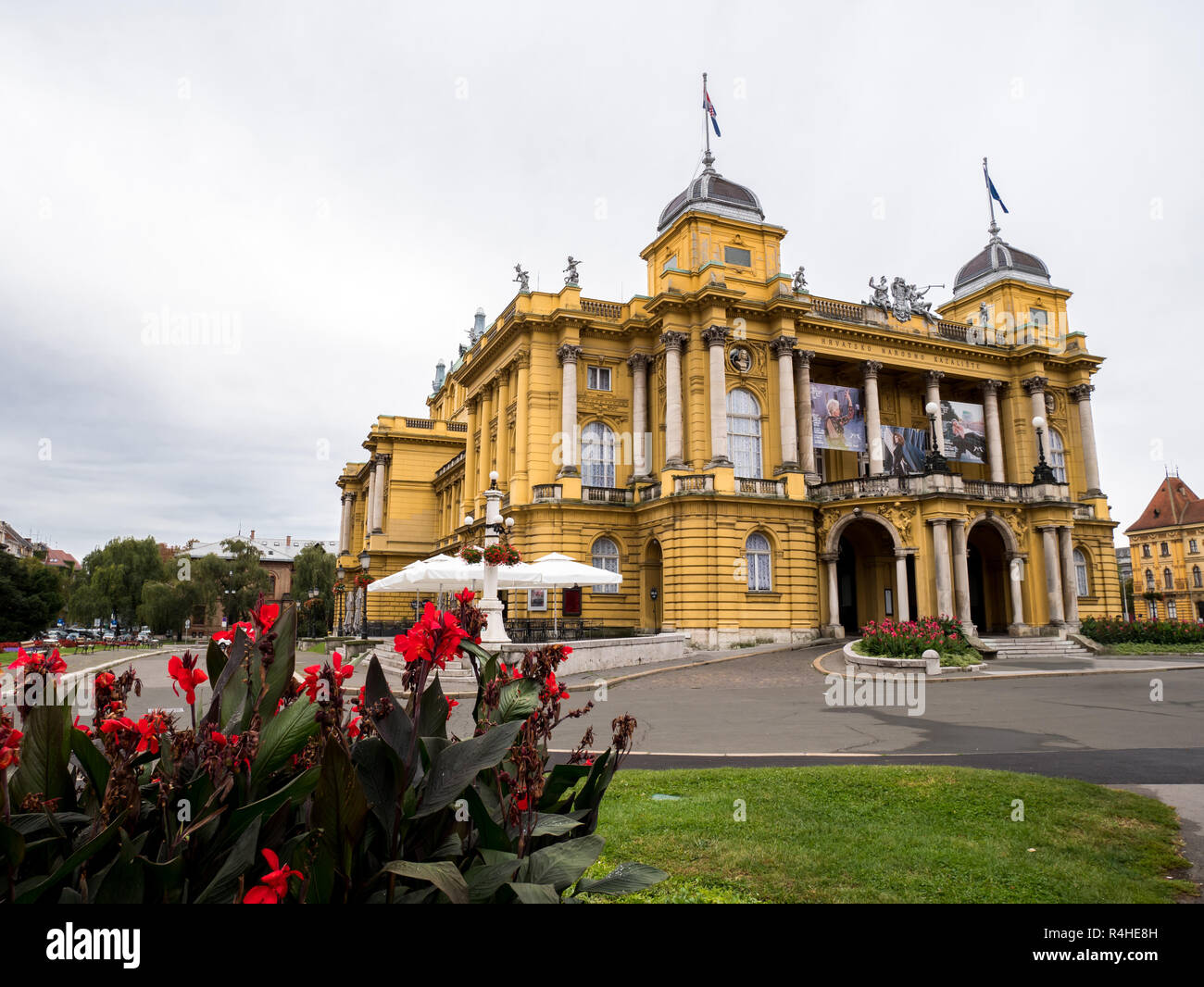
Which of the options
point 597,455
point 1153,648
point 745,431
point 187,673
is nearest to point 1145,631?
point 1153,648

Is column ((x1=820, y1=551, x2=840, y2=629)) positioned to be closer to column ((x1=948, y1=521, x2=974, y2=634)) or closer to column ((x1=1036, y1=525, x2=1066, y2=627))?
column ((x1=948, y1=521, x2=974, y2=634))

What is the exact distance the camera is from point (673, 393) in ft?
110

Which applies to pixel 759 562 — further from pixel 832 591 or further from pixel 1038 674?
pixel 1038 674

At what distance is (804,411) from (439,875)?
116 feet

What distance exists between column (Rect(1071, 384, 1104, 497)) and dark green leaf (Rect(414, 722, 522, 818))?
47853 mm

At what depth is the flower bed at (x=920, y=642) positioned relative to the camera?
22.3 metres

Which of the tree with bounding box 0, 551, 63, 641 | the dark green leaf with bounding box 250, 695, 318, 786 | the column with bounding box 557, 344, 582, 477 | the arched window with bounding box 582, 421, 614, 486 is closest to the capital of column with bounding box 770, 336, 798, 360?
the arched window with bounding box 582, 421, 614, 486

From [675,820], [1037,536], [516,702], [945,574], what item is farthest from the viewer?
[1037,536]

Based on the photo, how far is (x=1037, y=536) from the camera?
33.6 m

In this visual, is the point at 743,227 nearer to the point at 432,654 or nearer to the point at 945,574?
the point at 945,574

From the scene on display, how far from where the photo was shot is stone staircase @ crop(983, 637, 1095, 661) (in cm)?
2844
